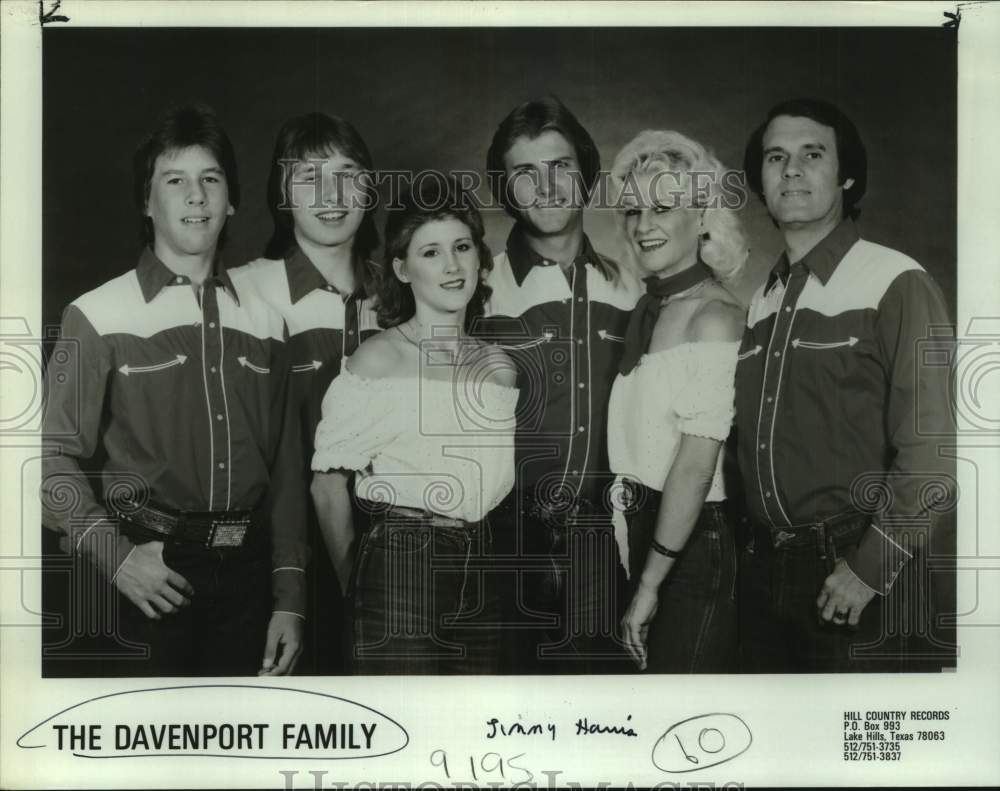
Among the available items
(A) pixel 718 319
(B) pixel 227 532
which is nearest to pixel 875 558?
(A) pixel 718 319

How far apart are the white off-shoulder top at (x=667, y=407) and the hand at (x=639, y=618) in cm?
37

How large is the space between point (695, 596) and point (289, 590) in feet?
4.53

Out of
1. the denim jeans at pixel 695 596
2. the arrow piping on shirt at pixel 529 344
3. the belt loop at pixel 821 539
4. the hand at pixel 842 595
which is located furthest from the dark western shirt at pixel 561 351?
the hand at pixel 842 595

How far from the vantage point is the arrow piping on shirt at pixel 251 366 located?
3438mm

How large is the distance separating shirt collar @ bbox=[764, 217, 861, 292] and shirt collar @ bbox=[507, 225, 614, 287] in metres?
0.57

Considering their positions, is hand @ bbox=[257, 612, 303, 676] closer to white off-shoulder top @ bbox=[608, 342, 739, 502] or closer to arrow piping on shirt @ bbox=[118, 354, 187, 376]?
arrow piping on shirt @ bbox=[118, 354, 187, 376]

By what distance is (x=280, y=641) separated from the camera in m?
3.47

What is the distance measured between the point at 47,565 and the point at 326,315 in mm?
1277

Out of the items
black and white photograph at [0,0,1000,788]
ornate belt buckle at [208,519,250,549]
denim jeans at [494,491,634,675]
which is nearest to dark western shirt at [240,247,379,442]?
black and white photograph at [0,0,1000,788]

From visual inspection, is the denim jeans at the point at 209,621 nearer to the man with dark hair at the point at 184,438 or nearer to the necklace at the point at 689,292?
the man with dark hair at the point at 184,438

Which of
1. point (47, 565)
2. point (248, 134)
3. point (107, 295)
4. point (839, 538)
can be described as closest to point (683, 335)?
point (839, 538)

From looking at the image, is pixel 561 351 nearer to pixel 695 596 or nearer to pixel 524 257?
pixel 524 257

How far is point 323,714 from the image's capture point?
3.47 metres

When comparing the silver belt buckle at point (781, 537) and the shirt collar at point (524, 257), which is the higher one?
the shirt collar at point (524, 257)
